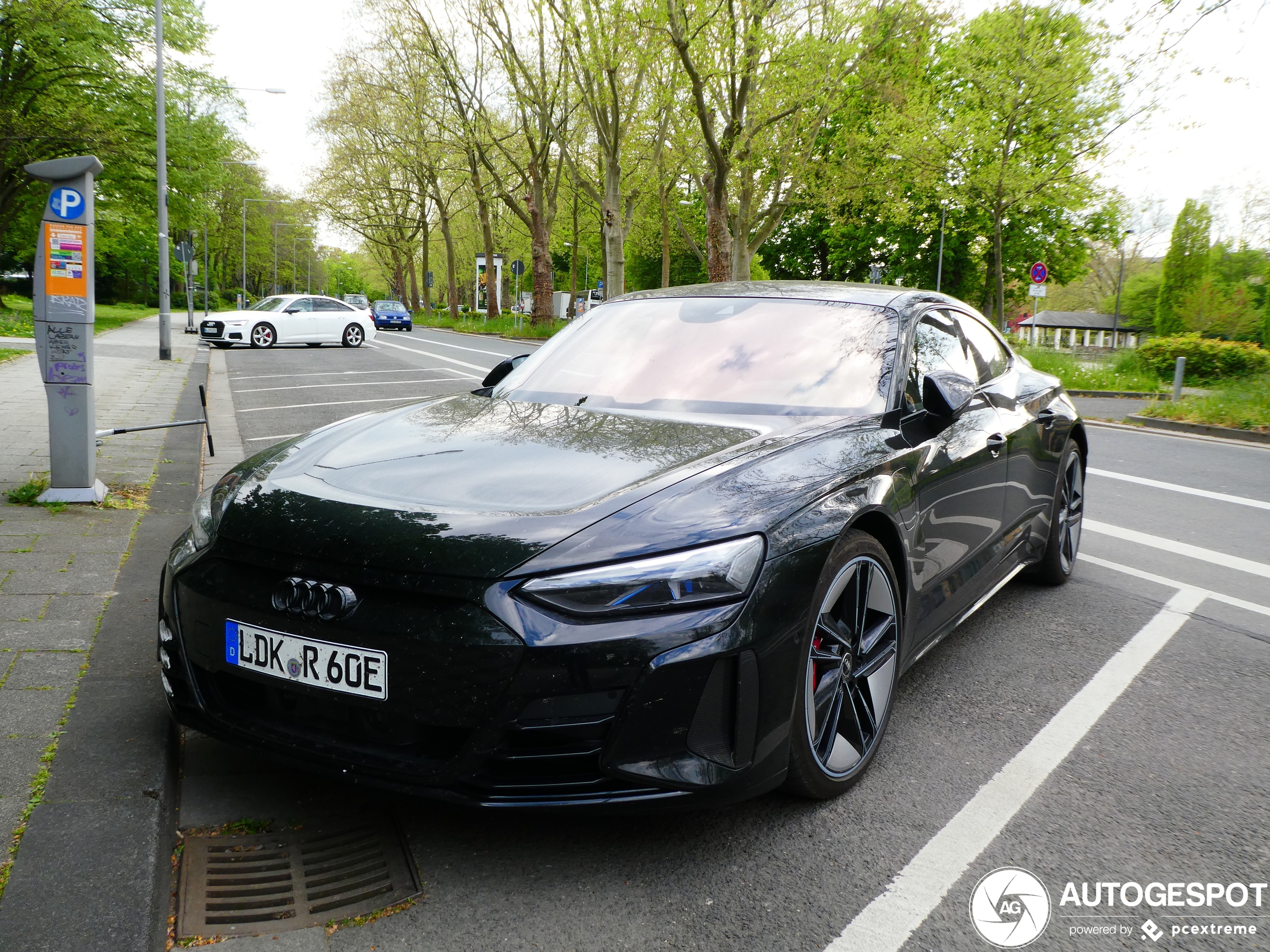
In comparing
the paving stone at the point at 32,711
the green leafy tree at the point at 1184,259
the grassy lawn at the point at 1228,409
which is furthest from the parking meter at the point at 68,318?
the green leafy tree at the point at 1184,259

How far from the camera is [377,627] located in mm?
2273

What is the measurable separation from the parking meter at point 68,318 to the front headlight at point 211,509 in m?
3.38

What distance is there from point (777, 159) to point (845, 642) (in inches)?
1059

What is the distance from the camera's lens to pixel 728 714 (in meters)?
2.31

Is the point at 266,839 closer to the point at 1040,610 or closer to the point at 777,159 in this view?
the point at 1040,610

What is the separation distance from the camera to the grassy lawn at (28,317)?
25344 millimetres

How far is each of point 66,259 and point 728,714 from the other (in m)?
5.24

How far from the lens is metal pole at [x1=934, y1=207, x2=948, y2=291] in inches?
1423

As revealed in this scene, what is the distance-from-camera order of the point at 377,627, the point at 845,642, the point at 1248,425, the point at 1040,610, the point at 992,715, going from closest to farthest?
1. the point at 377,627
2. the point at 845,642
3. the point at 992,715
4. the point at 1040,610
5. the point at 1248,425

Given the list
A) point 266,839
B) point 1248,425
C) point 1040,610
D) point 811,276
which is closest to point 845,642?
point 266,839

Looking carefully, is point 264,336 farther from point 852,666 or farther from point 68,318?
point 852,666

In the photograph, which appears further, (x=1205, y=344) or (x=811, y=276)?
(x=811, y=276)

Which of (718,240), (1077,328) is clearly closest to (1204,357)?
(718,240)

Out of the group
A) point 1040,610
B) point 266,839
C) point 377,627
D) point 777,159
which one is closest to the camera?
point 377,627
